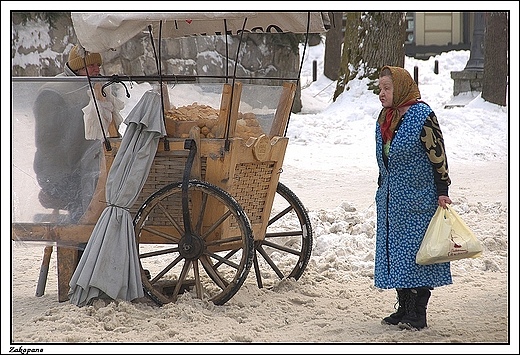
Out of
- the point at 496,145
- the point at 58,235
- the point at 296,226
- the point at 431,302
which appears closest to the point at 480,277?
the point at 431,302

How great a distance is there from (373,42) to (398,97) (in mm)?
9363

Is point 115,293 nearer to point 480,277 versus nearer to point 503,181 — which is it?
point 480,277

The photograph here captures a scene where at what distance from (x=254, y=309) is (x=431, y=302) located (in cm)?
124

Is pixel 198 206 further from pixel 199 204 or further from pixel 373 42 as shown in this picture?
pixel 373 42

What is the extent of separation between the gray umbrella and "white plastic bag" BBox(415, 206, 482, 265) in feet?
5.96

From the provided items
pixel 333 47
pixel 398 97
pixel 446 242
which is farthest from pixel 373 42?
pixel 446 242

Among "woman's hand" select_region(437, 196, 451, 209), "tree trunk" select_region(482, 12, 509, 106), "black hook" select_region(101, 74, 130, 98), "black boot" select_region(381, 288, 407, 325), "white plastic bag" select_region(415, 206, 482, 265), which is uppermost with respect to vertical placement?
"tree trunk" select_region(482, 12, 509, 106)

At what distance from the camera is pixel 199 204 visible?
16.4ft

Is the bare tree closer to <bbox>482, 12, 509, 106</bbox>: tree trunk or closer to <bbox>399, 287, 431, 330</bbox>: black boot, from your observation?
<bbox>482, 12, 509, 106</bbox>: tree trunk

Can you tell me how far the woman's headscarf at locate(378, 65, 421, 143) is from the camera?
4320mm

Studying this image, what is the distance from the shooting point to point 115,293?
4.72 meters

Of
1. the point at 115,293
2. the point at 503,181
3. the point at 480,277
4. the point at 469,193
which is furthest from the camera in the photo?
the point at 503,181

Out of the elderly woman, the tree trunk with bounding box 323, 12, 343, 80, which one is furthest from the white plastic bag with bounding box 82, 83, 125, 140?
the tree trunk with bounding box 323, 12, 343, 80

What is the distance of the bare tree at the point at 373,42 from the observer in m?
13.2
